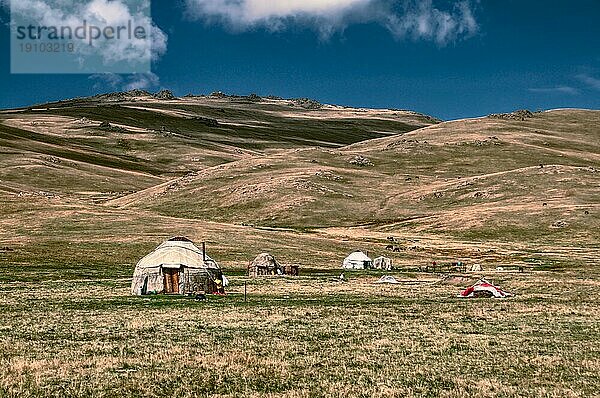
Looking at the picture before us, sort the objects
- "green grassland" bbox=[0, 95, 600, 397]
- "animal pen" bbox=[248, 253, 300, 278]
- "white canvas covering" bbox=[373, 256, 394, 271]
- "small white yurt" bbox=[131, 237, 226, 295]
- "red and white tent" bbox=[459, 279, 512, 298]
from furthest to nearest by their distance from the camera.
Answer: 1. "white canvas covering" bbox=[373, 256, 394, 271]
2. "animal pen" bbox=[248, 253, 300, 278]
3. "small white yurt" bbox=[131, 237, 226, 295]
4. "red and white tent" bbox=[459, 279, 512, 298]
5. "green grassland" bbox=[0, 95, 600, 397]

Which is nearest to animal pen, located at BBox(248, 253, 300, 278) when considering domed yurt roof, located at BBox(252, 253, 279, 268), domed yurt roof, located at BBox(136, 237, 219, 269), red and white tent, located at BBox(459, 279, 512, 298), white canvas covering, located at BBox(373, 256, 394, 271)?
domed yurt roof, located at BBox(252, 253, 279, 268)

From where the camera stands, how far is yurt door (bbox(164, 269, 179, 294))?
4725 centimetres

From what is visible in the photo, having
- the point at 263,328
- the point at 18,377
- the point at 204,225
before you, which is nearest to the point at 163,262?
the point at 263,328

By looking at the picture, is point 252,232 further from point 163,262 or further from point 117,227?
point 163,262

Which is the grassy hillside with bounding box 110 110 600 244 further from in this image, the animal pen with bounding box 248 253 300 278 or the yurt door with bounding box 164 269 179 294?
the yurt door with bounding box 164 269 179 294

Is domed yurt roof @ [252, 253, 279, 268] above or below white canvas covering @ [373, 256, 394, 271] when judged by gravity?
above

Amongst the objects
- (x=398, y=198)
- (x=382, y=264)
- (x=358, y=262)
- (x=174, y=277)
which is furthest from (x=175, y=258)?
(x=398, y=198)

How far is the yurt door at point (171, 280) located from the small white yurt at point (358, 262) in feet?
99.5

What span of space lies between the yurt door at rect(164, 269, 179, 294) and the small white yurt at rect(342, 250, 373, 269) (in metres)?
30.3

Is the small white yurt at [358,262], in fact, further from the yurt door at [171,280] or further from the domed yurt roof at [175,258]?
the yurt door at [171,280]

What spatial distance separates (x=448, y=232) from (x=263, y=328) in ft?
313

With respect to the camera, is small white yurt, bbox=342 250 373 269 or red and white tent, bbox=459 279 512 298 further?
small white yurt, bbox=342 250 373 269

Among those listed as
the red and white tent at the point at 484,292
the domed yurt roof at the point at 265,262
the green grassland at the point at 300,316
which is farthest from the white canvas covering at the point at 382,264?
the red and white tent at the point at 484,292

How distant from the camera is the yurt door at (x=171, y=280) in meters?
47.2
